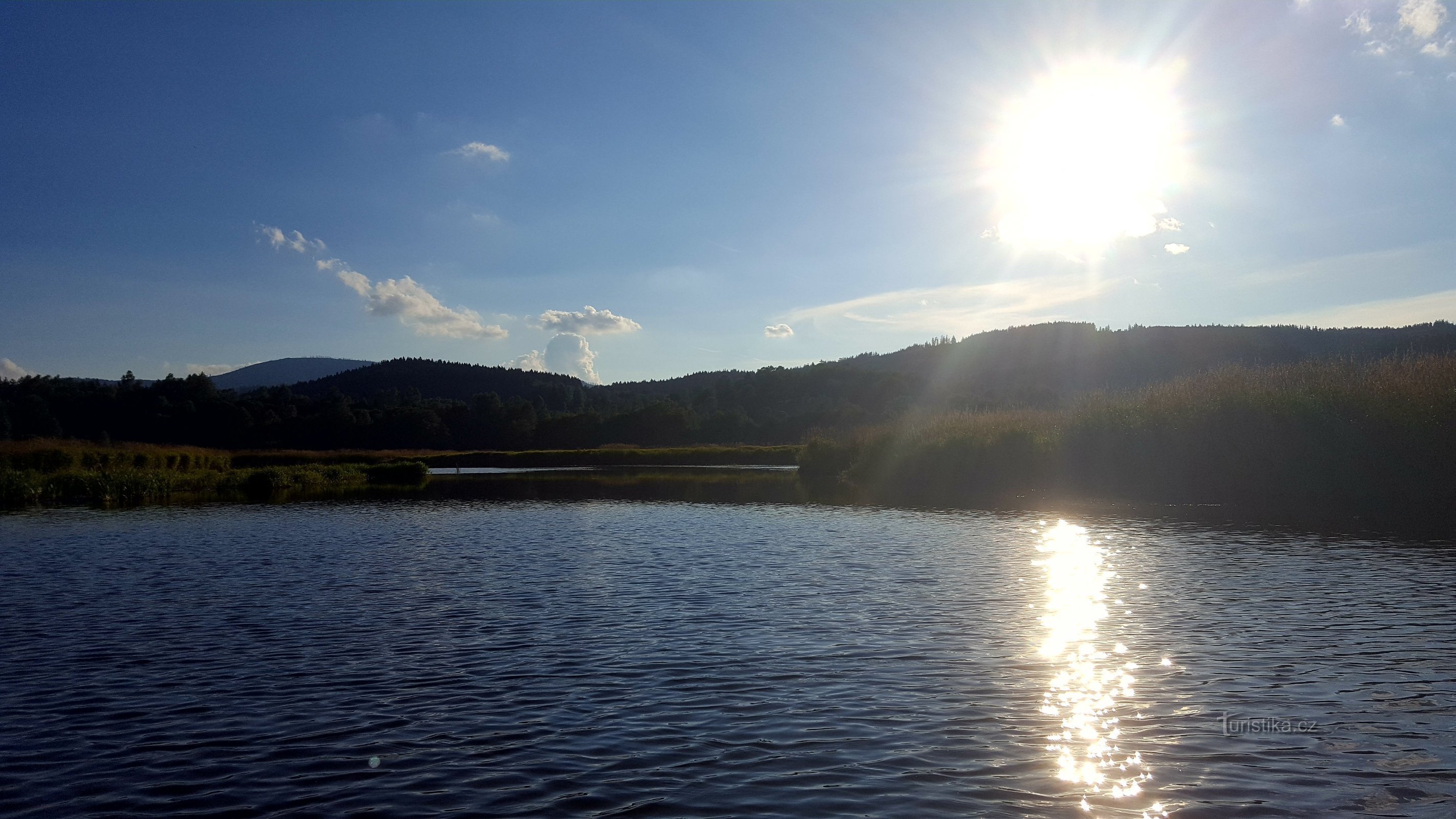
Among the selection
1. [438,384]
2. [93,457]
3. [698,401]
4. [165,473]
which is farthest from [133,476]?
[438,384]

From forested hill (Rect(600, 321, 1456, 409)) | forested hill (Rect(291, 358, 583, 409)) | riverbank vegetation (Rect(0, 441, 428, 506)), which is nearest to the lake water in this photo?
riverbank vegetation (Rect(0, 441, 428, 506))

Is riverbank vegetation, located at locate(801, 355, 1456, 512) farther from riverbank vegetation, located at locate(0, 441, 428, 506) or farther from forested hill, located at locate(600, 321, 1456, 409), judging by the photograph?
forested hill, located at locate(600, 321, 1456, 409)

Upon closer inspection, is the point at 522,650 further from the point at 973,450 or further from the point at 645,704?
the point at 973,450

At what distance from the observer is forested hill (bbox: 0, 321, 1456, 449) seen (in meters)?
108

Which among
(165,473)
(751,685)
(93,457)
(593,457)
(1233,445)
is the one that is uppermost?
(1233,445)

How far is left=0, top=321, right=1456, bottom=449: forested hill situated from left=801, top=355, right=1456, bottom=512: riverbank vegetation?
4854 cm

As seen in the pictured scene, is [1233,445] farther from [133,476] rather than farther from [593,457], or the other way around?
[593,457]

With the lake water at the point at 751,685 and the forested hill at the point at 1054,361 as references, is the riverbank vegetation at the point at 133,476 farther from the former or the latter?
the forested hill at the point at 1054,361

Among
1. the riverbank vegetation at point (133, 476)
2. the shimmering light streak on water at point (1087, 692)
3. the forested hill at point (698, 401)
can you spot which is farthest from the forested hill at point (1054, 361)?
the shimmering light streak on water at point (1087, 692)

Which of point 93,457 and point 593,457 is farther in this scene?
point 593,457

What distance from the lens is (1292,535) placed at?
19.0m

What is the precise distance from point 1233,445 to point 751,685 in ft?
83.8

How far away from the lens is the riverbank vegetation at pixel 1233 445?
2445cm

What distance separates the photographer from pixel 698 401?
15488cm
